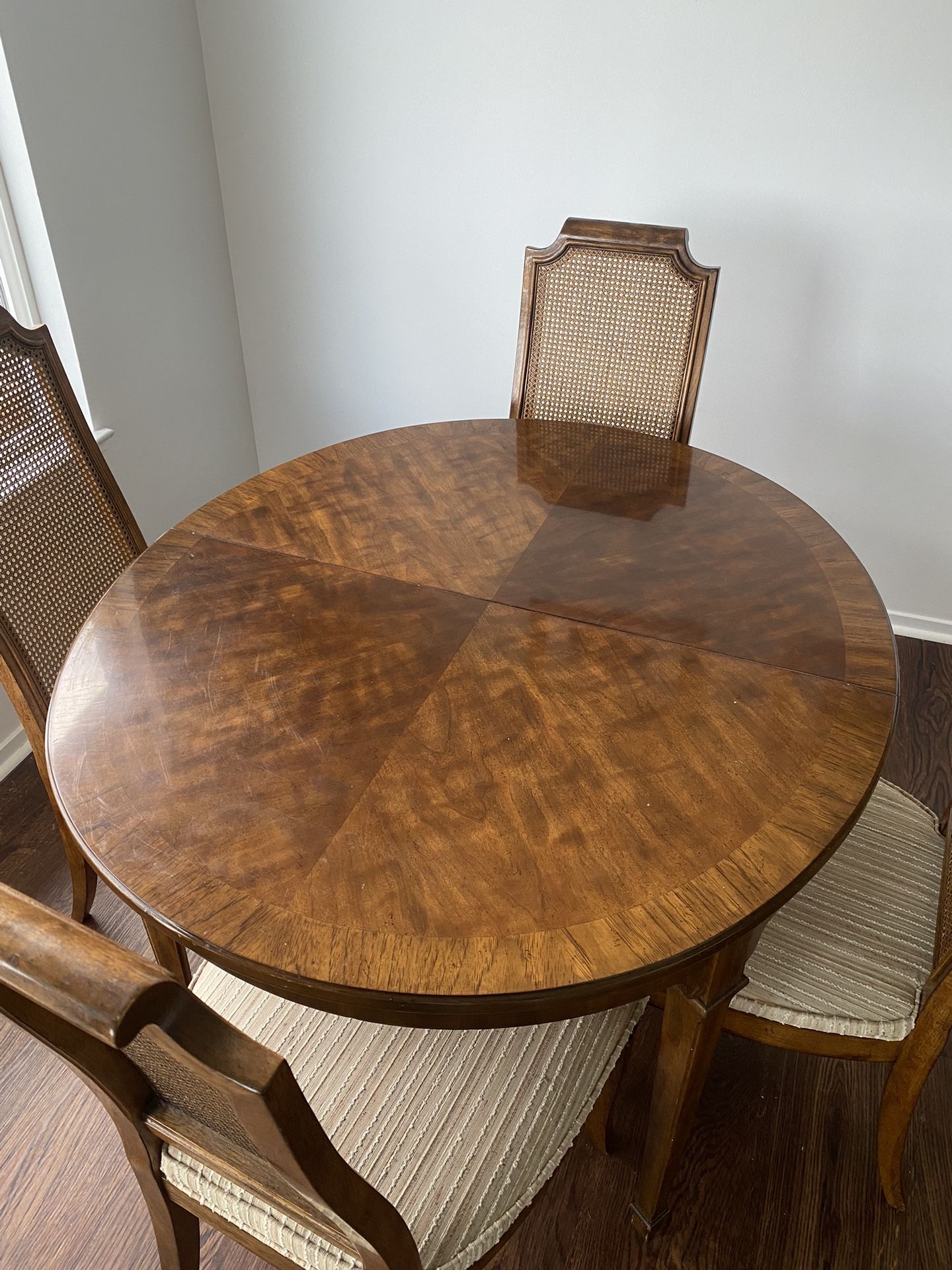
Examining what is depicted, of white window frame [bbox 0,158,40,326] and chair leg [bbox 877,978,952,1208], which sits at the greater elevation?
white window frame [bbox 0,158,40,326]

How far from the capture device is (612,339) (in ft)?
6.25

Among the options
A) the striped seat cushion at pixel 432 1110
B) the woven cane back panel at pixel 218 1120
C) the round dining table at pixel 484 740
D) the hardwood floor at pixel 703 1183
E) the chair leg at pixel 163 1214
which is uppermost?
the round dining table at pixel 484 740

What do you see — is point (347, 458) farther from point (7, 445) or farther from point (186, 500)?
point (186, 500)

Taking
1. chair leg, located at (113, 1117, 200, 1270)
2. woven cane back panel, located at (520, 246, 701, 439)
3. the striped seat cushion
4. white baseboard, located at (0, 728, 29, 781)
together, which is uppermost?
woven cane back panel, located at (520, 246, 701, 439)

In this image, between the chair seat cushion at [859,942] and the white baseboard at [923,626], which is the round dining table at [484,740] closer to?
the chair seat cushion at [859,942]

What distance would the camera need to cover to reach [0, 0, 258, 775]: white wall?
77.6 inches

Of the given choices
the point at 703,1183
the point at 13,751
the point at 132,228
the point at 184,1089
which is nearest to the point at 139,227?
the point at 132,228

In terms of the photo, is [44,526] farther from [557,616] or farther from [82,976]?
[82,976]

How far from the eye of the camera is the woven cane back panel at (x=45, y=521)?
145 centimetres

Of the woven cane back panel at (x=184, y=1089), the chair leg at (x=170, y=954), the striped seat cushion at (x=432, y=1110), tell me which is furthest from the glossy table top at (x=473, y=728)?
the chair leg at (x=170, y=954)

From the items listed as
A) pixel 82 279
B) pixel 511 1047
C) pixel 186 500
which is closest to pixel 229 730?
pixel 511 1047

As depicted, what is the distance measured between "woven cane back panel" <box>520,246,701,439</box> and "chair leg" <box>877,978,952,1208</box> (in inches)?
46.1

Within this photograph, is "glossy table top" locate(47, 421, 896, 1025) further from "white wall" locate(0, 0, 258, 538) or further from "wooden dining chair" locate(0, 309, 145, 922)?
"white wall" locate(0, 0, 258, 538)

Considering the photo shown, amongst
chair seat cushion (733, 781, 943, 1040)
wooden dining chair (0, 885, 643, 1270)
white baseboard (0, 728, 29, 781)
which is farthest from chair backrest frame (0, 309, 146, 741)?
chair seat cushion (733, 781, 943, 1040)
